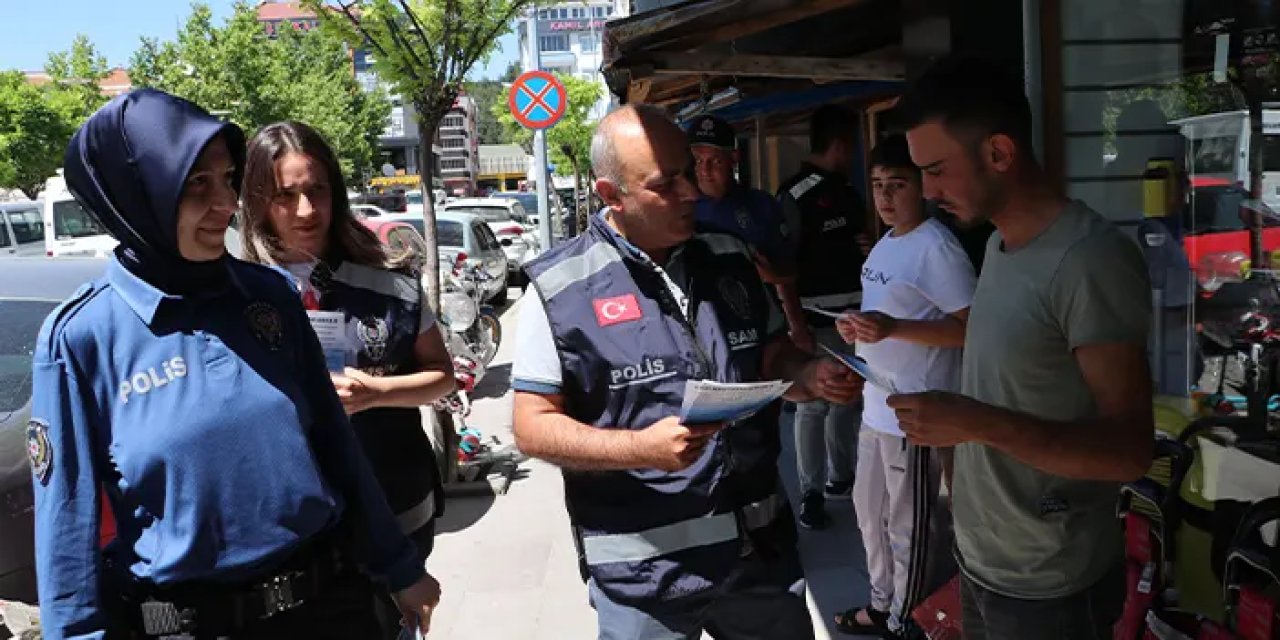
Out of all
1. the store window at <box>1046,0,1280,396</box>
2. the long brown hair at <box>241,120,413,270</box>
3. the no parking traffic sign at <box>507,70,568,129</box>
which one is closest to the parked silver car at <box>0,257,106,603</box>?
the long brown hair at <box>241,120,413,270</box>

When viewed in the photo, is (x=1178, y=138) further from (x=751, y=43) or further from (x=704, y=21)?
(x=751, y=43)

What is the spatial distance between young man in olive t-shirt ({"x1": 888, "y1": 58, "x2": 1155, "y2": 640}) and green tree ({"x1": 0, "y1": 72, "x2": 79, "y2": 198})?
116 ft

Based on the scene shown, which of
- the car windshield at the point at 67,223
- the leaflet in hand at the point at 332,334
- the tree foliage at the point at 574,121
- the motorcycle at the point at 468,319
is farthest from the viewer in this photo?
the tree foliage at the point at 574,121

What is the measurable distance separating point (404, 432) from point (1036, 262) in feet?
5.80

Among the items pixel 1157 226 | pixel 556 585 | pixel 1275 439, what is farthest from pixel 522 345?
pixel 1157 226

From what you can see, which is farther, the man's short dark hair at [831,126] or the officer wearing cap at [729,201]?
the man's short dark hair at [831,126]

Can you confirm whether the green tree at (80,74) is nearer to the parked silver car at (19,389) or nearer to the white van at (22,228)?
the white van at (22,228)

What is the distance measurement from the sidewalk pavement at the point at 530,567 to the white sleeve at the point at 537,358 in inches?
93.2

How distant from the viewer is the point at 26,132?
3195 cm

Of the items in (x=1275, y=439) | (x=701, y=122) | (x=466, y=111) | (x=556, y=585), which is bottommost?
(x=556, y=585)

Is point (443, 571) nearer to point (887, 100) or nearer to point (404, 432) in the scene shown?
point (404, 432)

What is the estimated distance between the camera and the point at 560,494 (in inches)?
246

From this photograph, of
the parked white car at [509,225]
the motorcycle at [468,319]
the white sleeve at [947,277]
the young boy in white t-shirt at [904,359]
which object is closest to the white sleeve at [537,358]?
the young boy in white t-shirt at [904,359]

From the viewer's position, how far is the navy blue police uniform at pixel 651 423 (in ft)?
7.14
